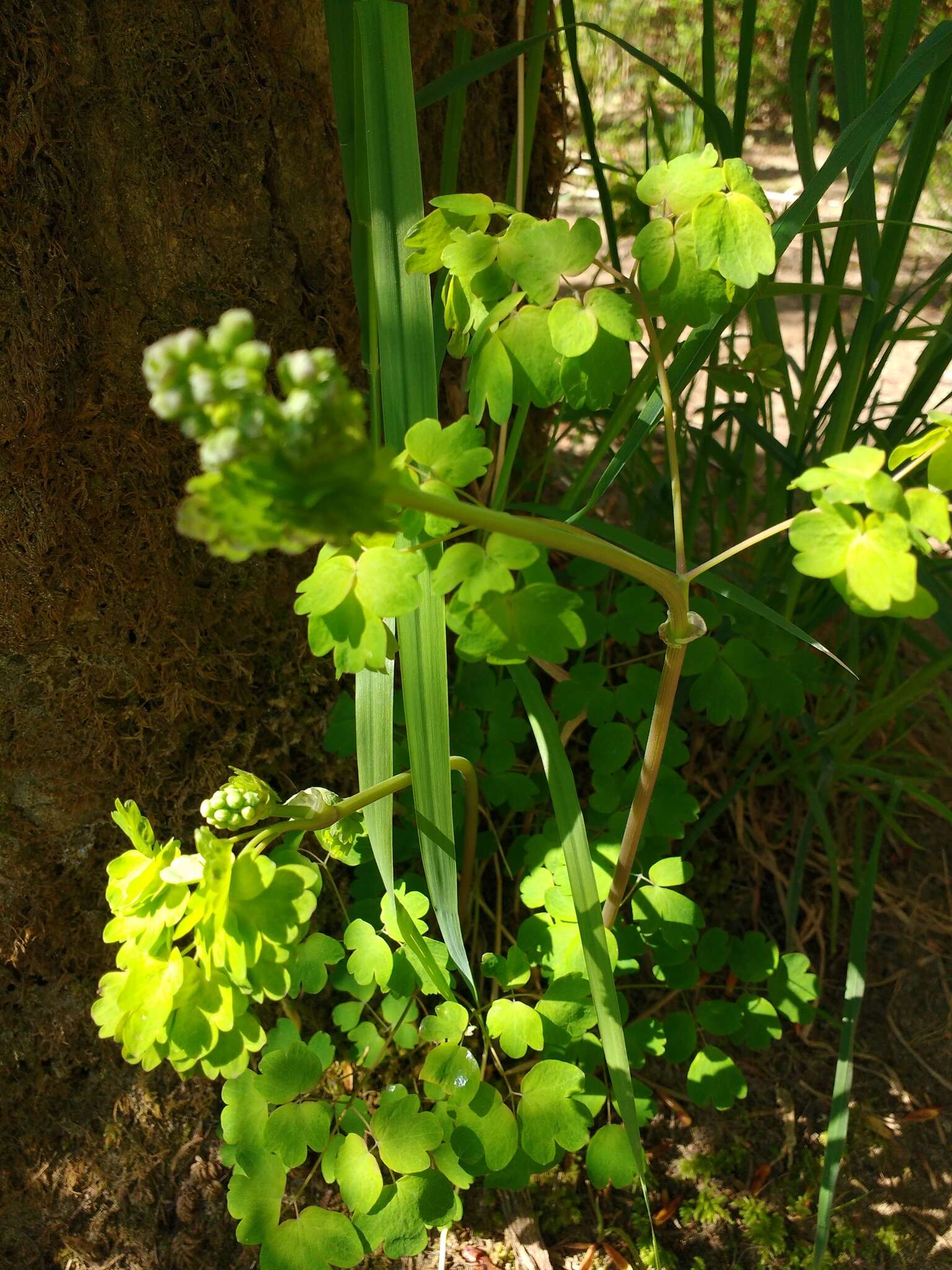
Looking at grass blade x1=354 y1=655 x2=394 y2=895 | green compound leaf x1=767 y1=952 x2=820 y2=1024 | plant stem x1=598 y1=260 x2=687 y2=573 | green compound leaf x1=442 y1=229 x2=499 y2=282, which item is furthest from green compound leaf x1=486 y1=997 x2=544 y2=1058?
green compound leaf x1=442 y1=229 x2=499 y2=282

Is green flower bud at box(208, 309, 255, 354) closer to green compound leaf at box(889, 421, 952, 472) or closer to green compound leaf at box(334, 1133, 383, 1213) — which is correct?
green compound leaf at box(889, 421, 952, 472)

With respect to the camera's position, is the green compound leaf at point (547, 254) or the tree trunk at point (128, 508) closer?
the green compound leaf at point (547, 254)

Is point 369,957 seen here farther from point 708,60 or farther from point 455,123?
point 708,60

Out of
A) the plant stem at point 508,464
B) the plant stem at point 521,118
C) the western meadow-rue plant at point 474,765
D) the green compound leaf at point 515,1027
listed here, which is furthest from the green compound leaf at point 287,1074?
the plant stem at point 521,118

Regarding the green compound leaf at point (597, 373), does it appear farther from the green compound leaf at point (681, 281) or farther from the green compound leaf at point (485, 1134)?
the green compound leaf at point (485, 1134)

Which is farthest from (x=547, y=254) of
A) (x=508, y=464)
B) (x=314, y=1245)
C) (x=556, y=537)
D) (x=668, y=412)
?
(x=314, y=1245)
